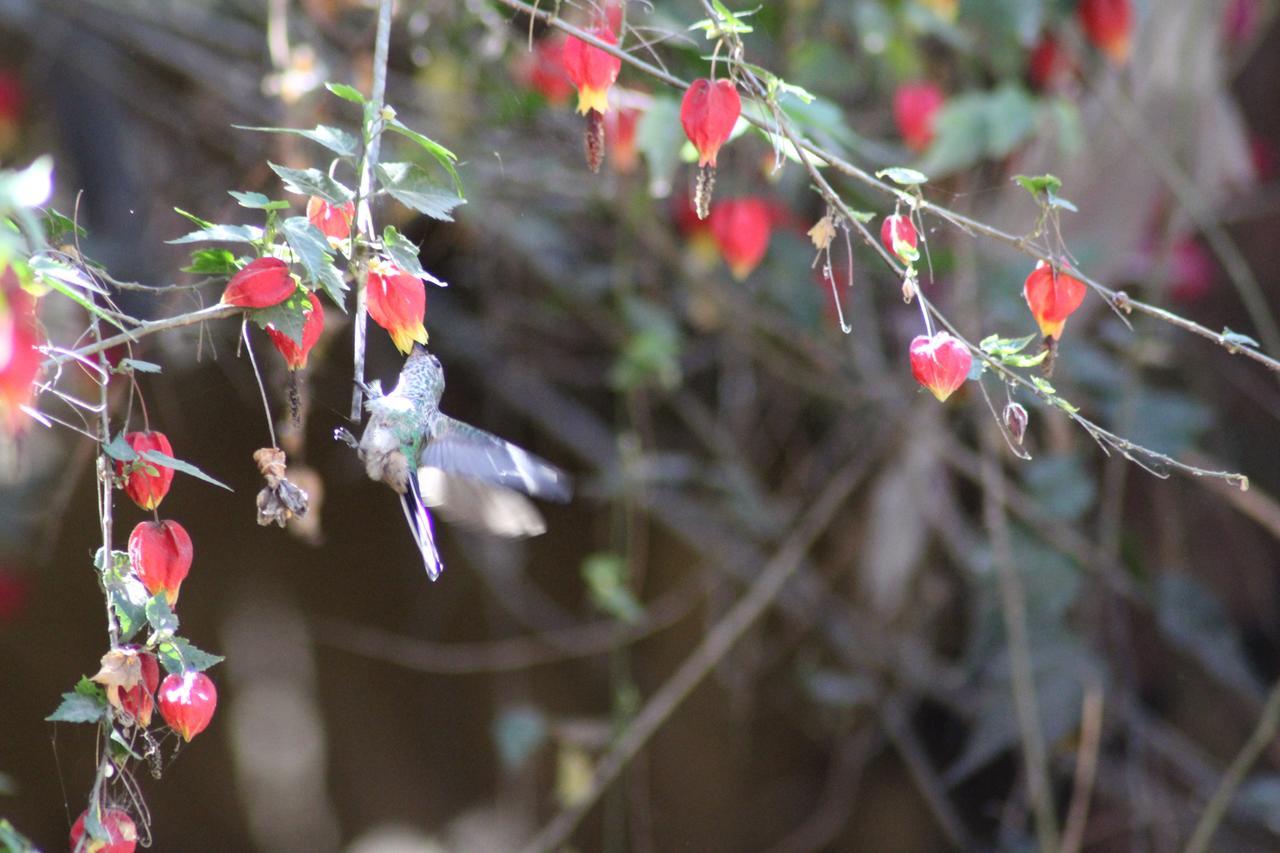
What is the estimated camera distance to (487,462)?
971 millimetres

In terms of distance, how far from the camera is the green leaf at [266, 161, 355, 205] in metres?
0.72

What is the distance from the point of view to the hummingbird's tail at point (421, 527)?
82 cm

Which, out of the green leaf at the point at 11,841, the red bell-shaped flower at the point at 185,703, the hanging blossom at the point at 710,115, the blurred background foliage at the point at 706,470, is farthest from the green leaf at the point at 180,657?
the blurred background foliage at the point at 706,470

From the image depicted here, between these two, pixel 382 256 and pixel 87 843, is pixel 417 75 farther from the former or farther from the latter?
pixel 87 843

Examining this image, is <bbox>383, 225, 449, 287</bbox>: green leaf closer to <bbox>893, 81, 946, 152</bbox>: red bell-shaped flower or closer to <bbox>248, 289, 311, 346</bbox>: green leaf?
<bbox>248, 289, 311, 346</bbox>: green leaf

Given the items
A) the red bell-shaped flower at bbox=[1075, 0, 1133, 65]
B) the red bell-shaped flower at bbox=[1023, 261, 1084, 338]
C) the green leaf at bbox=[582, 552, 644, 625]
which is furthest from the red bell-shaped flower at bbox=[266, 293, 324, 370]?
the red bell-shaped flower at bbox=[1075, 0, 1133, 65]

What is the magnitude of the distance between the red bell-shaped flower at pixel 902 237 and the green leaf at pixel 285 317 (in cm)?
37

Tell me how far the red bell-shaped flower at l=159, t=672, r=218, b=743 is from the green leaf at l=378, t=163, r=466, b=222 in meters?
0.31

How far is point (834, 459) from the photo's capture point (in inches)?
93.5

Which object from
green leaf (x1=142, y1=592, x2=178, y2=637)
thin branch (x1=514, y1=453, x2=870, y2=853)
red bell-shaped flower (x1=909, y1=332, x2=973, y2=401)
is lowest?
thin branch (x1=514, y1=453, x2=870, y2=853)

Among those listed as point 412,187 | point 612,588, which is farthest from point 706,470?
point 412,187

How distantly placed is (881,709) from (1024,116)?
1.16 metres

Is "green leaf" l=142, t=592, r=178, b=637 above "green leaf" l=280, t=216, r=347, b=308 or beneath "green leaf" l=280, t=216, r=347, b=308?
beneath

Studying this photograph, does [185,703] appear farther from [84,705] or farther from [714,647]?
[714,647]
